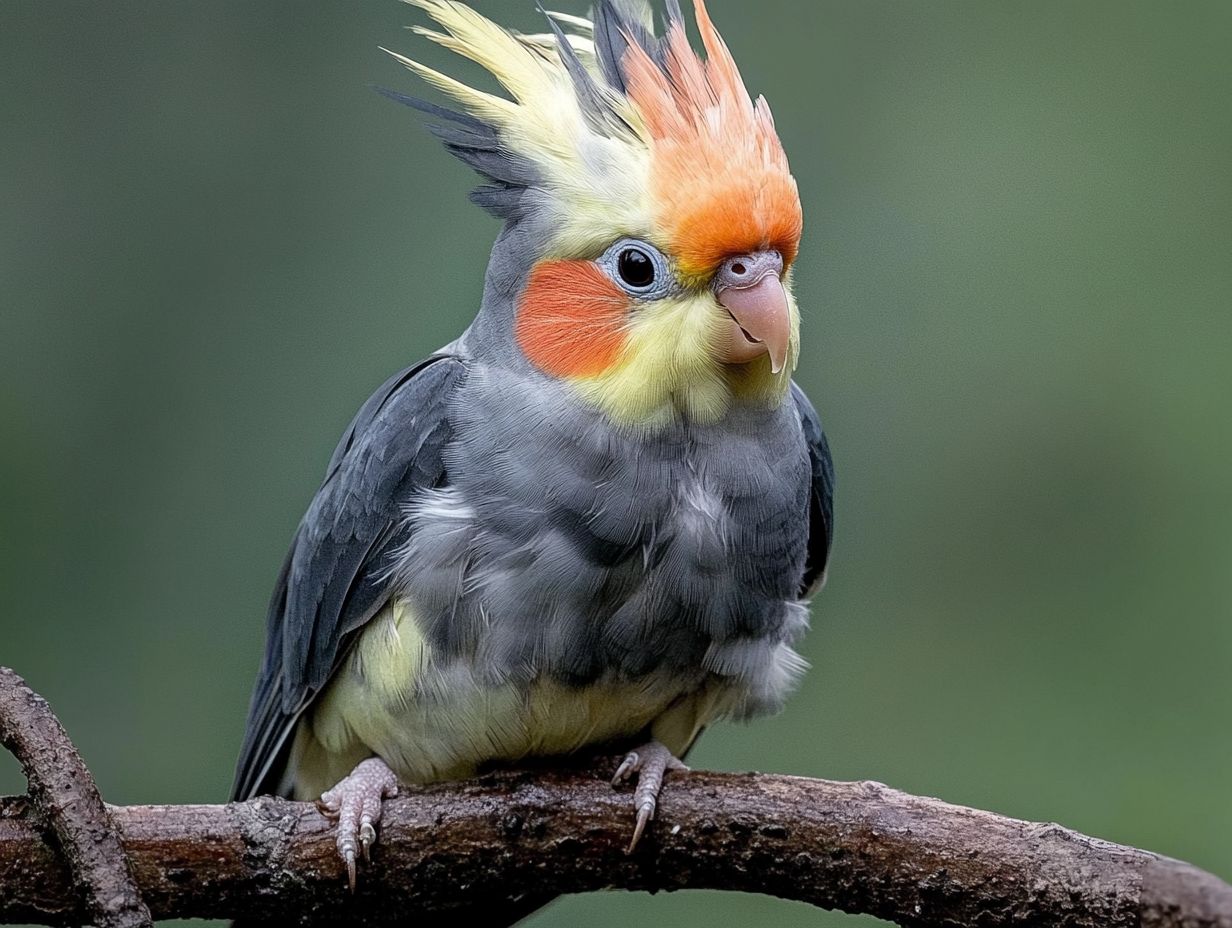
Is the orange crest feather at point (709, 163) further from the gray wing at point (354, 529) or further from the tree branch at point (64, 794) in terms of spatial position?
the tree branch at point (64, 794)

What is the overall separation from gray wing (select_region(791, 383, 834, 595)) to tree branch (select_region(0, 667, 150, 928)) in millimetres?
1714

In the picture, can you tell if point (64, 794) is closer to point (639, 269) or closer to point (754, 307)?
point (639, 269)

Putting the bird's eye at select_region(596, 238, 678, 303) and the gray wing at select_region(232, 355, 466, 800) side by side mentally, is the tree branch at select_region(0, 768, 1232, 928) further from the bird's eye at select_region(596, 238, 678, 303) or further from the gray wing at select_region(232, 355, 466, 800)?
the bird's eye at select_region(596, 238, 678, 303)

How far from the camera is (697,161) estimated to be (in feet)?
8.75

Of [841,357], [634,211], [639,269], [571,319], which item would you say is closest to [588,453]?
[571,319]

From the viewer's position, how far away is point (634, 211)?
8.84 feet

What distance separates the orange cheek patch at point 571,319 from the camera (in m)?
2.72

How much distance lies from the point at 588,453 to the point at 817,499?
829 millimetres

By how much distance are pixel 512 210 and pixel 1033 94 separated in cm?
315

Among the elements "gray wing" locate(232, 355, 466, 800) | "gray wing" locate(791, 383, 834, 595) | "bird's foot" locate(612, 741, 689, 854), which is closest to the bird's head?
"gray wing" locate(232, 355, 466, 800)

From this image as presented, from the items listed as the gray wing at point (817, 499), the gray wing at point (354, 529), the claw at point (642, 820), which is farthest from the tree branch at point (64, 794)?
the gray wing at point (817, 499)

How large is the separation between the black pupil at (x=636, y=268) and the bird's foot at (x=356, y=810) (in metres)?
1.21

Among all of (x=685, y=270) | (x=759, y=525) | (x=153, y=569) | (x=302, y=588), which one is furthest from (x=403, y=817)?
(x=153, y=569)

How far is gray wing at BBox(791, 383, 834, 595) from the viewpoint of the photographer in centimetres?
332
